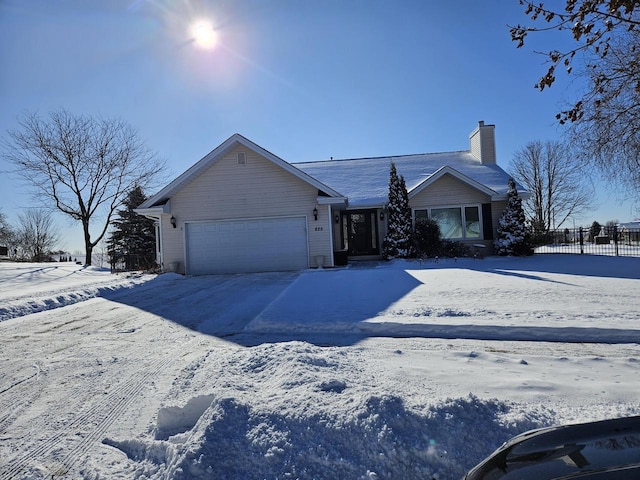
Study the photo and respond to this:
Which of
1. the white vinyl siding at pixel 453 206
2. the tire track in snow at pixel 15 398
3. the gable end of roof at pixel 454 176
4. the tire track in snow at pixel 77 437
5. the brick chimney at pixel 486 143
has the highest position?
the brick chimney at pixel 486 143

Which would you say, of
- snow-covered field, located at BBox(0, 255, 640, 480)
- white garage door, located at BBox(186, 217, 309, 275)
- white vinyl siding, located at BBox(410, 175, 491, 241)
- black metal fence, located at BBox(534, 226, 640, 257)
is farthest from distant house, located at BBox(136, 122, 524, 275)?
black metal fence, located at BBox(534, 226, 640, 257)

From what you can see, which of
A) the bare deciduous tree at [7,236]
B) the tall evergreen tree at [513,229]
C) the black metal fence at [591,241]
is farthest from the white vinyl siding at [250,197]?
the bare deciduous tree at [7,236]

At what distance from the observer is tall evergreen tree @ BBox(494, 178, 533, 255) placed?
16516mm

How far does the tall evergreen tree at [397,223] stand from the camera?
16469 millimetres

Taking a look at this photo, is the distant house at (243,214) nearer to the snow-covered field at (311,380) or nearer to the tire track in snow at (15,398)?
the snow-covered field at (311,380)

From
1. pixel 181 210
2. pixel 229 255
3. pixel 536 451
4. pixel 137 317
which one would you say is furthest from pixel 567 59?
pixel 181 210

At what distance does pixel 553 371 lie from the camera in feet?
13.1

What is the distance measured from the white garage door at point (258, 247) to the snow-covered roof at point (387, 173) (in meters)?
3.84

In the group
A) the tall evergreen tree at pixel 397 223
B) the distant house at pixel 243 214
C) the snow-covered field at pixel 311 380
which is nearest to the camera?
the snow-covered field at pixel 311 380

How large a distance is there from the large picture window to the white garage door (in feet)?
19.0

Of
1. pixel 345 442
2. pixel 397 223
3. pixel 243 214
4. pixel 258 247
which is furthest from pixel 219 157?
pixel 345 442

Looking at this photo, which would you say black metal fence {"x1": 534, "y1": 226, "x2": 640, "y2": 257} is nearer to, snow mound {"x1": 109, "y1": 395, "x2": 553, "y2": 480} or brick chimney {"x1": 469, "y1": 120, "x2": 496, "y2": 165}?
brick chimney {"x1": 469, "y1": 120, "x2": 496, "y2": 165}

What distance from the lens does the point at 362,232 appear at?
1872cm

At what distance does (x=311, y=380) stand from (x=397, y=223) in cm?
1372
